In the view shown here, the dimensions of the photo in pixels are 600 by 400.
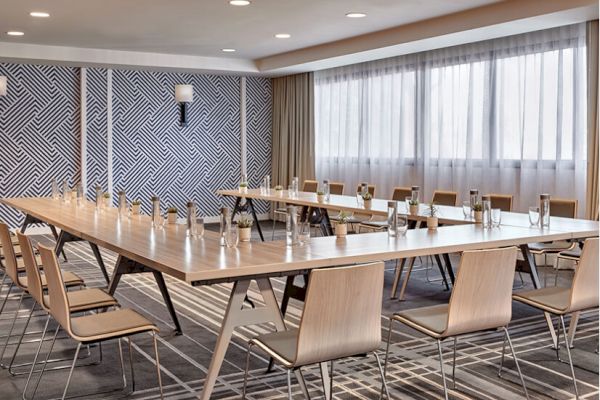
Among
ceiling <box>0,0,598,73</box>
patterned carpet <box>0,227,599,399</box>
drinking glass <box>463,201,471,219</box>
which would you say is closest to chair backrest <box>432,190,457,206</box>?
drinking glass <box>463,201,471,219</box>

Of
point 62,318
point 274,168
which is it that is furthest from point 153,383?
point 274,168

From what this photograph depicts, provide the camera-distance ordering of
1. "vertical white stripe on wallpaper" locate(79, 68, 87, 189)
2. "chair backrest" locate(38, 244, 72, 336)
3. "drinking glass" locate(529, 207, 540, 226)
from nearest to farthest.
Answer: "chair backrest" locate(38, 244, 72, 336) < "drinking glass" locate(529, 207, 540, 226) < "vertical white stripe on wallpaper" locate(79, 68, 87, 189)

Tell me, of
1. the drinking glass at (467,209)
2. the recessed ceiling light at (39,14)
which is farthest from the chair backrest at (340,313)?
the recessed ceiling light at (39,14)

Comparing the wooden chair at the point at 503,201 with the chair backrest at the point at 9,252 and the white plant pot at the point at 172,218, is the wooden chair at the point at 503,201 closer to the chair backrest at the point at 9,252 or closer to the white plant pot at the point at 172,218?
the white plant pot at the point at 172,218

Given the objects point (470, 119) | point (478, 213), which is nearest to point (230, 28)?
point (470, 119)

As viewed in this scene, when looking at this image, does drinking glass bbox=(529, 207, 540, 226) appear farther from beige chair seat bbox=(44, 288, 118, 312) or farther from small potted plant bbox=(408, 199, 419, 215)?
beige chair seat bbox=(44, 288, 118, 312)

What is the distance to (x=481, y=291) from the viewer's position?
3.16 m

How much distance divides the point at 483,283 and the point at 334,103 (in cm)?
769

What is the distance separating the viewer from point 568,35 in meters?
7.04

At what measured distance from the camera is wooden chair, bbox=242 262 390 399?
2684 millimetres

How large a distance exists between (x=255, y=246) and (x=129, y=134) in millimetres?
7363

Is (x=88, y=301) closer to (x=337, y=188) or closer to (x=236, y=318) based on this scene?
(x=236, y=318)

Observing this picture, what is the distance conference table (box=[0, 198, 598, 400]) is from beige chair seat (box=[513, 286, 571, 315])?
0.36m

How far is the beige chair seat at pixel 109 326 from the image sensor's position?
3.08 m
